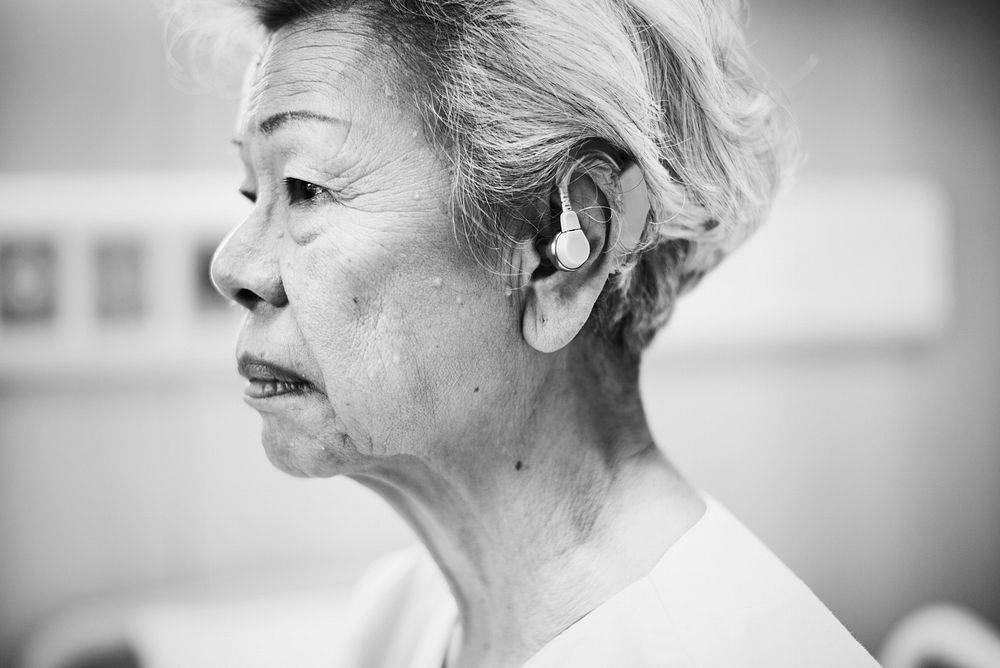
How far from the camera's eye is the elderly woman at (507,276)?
67cm

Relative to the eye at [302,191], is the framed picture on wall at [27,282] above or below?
above

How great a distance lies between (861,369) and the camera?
1.88 m

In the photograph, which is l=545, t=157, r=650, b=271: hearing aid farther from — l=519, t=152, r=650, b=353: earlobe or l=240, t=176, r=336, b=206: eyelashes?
l=240, t=176, r=336, b=206: eyelashes

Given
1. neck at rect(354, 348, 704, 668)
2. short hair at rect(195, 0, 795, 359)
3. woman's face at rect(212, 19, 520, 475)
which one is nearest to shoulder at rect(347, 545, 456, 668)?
neck at rect(354, 348, 704, 668)

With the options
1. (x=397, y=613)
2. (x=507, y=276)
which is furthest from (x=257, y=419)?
(x=507, y=276)

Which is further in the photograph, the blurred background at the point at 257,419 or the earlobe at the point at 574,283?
the blurred background at the point at 257,419

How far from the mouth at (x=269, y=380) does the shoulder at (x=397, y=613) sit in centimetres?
38

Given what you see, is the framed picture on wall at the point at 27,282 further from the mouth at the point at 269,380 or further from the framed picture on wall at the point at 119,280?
the mouth at the point at 269,380

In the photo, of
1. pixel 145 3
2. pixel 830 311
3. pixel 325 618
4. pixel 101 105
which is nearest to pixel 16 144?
pixel 101 105

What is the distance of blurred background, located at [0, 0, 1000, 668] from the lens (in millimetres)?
1493

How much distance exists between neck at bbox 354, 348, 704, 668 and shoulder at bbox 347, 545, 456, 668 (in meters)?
0.23

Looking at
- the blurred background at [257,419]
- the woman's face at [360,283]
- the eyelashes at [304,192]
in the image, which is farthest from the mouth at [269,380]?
the blurred background at [257,419]

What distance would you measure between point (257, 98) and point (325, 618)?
3.42 ft

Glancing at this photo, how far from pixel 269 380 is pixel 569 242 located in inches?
11.0
